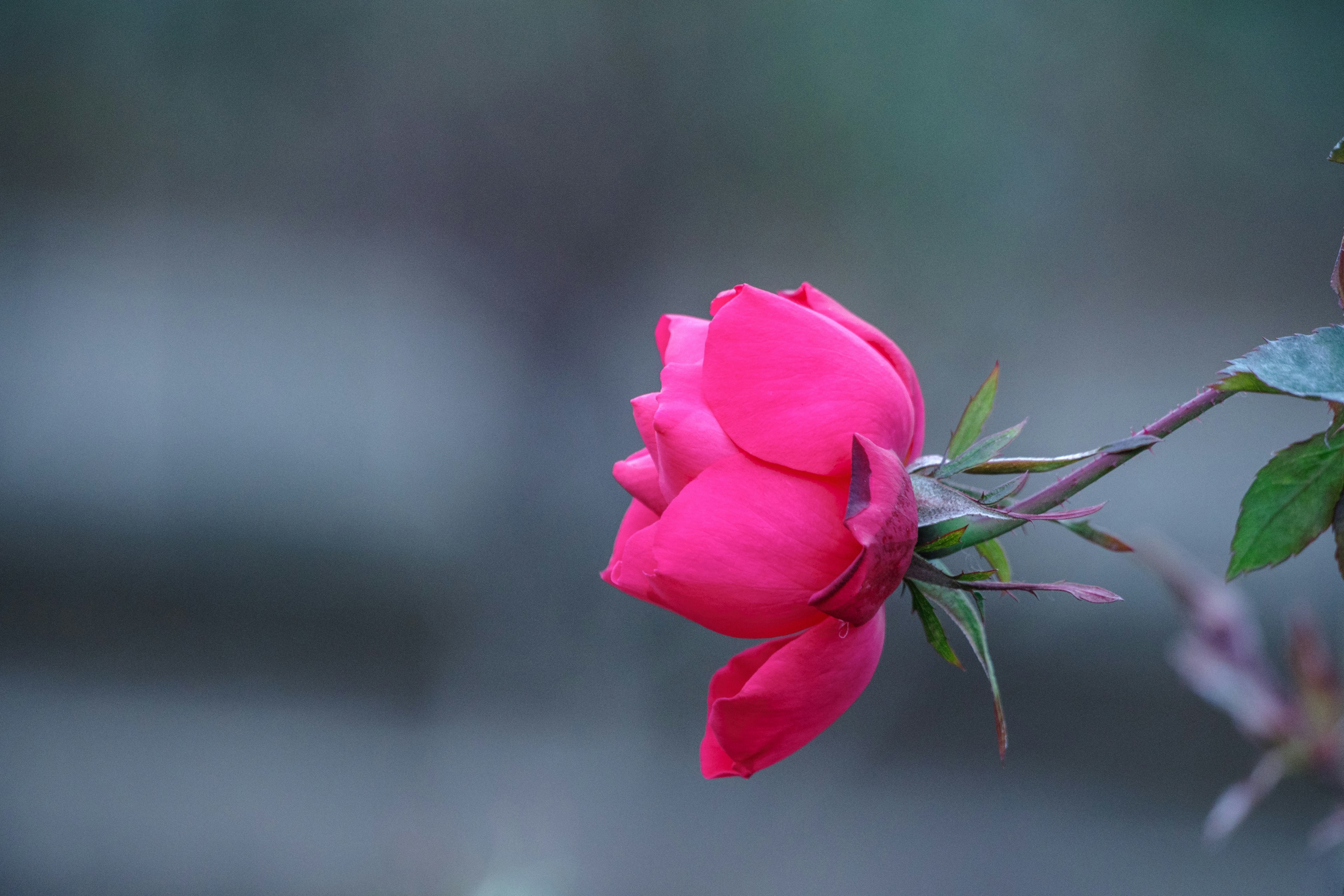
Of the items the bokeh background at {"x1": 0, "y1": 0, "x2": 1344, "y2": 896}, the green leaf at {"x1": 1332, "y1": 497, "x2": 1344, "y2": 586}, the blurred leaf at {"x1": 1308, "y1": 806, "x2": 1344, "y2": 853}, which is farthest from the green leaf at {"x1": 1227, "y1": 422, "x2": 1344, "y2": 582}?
the bokeh background at {"x1": 0, "y1": 0, "x2": 1344, "y2": 896}

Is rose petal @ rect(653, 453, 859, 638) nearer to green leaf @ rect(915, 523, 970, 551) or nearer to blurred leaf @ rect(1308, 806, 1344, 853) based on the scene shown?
green leaf @ rect(915, 523, 970, 551)

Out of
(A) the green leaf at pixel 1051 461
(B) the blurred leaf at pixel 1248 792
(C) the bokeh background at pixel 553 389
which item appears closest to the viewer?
(A) the green leaf at pixel 1051 461

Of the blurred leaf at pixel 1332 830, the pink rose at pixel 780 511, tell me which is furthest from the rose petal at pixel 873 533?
the blurred leaf at pixel 1332 830

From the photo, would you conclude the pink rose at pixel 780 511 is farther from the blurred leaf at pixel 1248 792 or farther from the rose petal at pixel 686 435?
the blurred leaf at pixel 1248 792

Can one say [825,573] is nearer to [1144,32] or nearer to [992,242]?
[992,242]

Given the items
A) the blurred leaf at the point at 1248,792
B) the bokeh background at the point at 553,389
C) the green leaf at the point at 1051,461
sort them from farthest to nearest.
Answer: the bokeh background at the point at 553,389 → the blurred leaf at the point at 1248,792 → the green leaf at the point at 1051,461

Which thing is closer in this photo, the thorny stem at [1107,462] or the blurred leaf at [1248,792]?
the thorny stem at [1107,462]

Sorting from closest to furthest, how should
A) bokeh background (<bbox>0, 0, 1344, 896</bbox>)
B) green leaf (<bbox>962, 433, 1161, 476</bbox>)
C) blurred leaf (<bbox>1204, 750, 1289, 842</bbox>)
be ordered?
1. green leaf (<bbox>962, 433, 1161, 476</bbox>)
2. blurred leaf (<bbox>1204, 750, 1289, 842</bbox>)
3. bokeh background (<bbox>0, 0, 1344, 896</bbox>)

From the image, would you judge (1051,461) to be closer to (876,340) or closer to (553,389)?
(876,340)
